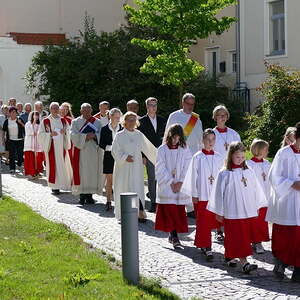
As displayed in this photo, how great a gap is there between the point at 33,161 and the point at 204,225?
11.2m

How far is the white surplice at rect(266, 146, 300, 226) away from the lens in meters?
8.48

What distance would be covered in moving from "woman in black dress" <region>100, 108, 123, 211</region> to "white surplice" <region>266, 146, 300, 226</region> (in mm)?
5789

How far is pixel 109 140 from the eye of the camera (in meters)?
14.2

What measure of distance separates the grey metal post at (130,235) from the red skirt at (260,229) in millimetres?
1832

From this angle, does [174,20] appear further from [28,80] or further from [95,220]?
[28,80]

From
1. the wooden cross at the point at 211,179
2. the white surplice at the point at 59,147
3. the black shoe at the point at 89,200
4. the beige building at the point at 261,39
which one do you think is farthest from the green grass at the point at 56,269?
the beige building at the point at 261,39

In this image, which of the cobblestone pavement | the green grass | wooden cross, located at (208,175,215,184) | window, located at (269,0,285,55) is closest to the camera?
the green grass

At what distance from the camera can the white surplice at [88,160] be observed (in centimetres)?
1525

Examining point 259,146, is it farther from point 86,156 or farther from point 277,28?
point 277,28

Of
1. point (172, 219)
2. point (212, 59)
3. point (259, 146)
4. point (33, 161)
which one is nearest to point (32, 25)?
point (212, 59)

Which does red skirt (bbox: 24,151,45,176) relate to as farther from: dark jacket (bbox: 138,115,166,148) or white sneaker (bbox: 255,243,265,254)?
white sneaker (bbox: 255,243,265,254)

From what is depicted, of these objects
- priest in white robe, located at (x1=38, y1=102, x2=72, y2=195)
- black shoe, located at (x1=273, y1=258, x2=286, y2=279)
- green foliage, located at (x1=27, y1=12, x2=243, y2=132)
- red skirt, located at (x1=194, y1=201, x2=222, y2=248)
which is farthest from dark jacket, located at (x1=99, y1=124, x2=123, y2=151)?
green foliage, located at (x1=27, y1=12, x2=243, y2=132)

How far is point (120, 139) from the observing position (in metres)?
12.5

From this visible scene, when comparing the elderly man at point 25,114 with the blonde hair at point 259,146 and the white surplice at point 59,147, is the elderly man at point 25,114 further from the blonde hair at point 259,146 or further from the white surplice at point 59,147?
the blonde hair at point 259,146
